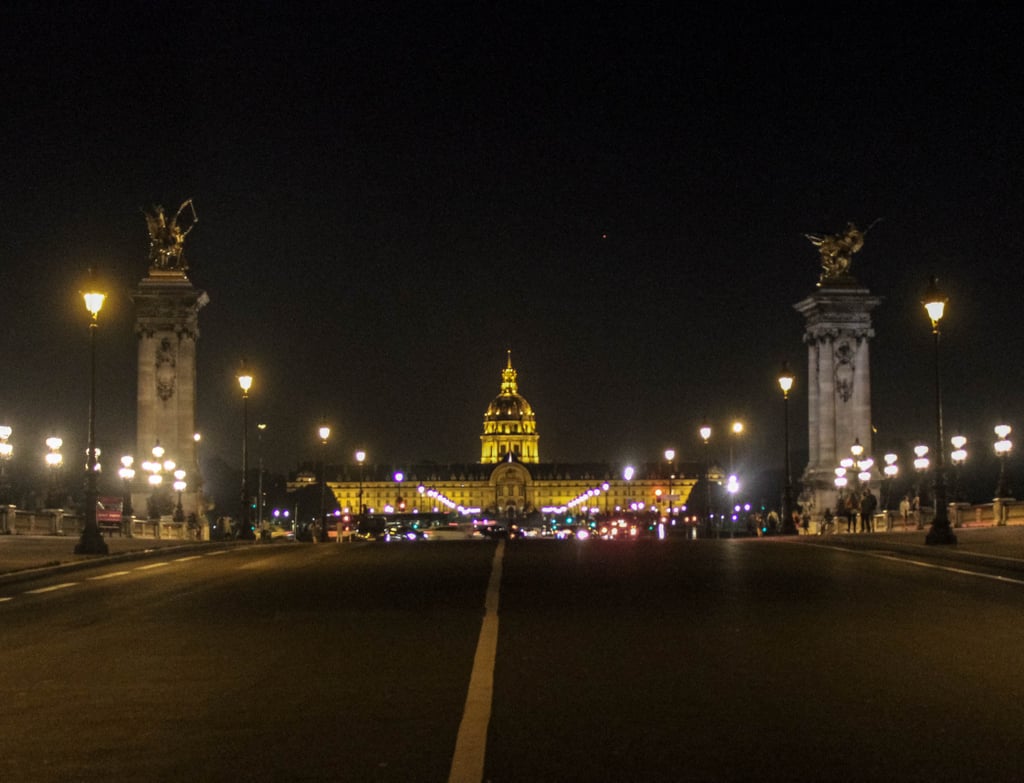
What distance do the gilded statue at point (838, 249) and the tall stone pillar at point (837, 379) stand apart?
1716 millimetres

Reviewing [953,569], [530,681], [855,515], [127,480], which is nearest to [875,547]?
[953,569]

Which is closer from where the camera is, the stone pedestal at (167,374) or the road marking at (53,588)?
the road marking at (53,588)

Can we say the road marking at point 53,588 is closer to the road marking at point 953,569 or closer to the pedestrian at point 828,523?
the road marking at point 953,569

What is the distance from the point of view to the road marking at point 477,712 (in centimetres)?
840

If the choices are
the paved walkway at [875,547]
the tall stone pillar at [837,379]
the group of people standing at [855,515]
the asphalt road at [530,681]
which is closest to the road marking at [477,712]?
the asphalt road at [530,681]

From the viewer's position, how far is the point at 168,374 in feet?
267

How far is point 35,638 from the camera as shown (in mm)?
15461

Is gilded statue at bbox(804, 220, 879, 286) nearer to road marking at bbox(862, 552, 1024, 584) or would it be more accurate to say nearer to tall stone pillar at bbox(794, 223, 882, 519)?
tall stone pillar at bbox(794, 223, 882, 519)

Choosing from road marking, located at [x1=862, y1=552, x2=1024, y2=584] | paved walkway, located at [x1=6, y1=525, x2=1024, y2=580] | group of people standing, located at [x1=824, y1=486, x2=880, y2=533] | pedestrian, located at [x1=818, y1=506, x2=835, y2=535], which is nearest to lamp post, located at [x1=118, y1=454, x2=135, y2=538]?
paved walkway, located at [x1=6, y1=525, x2=1024, y2=580]

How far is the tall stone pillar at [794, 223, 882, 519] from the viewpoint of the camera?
284 ft

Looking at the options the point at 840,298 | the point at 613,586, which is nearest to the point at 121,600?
the point at 613,586

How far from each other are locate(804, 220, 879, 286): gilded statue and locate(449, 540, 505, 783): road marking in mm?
75100

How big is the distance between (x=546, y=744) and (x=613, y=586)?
12.5 m

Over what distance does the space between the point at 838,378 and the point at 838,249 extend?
25.1 feet
